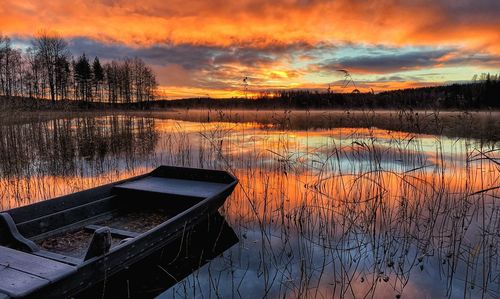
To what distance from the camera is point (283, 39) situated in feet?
48.1

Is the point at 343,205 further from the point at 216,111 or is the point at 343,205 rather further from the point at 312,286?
the point at 216,111

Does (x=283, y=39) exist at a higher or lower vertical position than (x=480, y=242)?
higher

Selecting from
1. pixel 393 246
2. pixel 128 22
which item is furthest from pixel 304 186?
pixel 128 22

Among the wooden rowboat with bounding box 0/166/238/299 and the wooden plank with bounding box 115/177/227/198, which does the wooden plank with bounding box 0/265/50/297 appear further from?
the wooden plank with bounding box 115/177/227/198

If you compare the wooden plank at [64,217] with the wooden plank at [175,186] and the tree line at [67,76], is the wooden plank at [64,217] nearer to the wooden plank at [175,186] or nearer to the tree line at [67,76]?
the wooden plank at [175,186]

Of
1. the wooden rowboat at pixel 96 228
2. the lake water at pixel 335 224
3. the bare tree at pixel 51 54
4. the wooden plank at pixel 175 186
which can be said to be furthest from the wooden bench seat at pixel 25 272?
the bare tree at pixel 51 54

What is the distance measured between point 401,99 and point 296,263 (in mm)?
5253

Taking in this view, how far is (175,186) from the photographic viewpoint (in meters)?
6.04

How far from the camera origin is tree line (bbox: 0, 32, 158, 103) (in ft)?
129

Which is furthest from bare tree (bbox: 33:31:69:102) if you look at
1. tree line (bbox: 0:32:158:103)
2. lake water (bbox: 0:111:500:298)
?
lake water (bbox: 0:111:500:298)

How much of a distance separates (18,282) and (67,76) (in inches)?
2074

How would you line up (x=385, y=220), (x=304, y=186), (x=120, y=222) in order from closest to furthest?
(x=120, y=222), (x=385, y=220), (x=304, y=186)

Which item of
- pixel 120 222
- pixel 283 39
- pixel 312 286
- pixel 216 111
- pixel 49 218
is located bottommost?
pixel 312 286

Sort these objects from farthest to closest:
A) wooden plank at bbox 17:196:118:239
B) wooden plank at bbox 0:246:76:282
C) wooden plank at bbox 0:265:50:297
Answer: wooden plank at bbox 17:196:118:239 < wooden plank at bbox 0:246:76:282 < wooden plank at bbox 0:265:50:297
